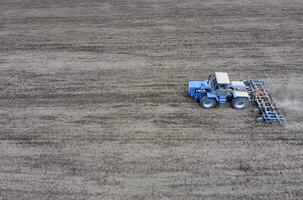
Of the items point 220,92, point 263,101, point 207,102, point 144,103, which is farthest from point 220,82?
point 144,103

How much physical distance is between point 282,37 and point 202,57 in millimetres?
4866

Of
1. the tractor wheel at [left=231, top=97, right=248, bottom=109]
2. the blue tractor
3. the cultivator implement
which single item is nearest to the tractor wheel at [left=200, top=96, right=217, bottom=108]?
the blue tractor

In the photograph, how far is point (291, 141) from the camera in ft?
39.8

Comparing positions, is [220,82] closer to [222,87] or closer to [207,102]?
[222,87]

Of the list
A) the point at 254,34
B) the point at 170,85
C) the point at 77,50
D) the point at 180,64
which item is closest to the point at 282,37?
the point at 254,34

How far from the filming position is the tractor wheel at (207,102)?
13438mm

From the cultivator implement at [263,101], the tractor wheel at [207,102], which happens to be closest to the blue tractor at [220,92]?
the tractor wheel at [207,102]

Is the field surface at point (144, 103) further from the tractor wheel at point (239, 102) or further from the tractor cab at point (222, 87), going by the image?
the tractor cab at point (222, 87)

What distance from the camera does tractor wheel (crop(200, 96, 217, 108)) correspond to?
1344 cm

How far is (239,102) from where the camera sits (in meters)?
13.4

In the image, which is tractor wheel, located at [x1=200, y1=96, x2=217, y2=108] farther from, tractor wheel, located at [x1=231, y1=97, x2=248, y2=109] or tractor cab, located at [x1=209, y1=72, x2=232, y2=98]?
tractor wheel, located at [x1=231, y1=97, x2=248, y2=109]

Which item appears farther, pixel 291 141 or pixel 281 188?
pixel 291 141

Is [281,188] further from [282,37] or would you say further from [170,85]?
[282,37]

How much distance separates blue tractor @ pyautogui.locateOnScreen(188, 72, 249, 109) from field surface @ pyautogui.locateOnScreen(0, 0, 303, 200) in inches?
14.3
